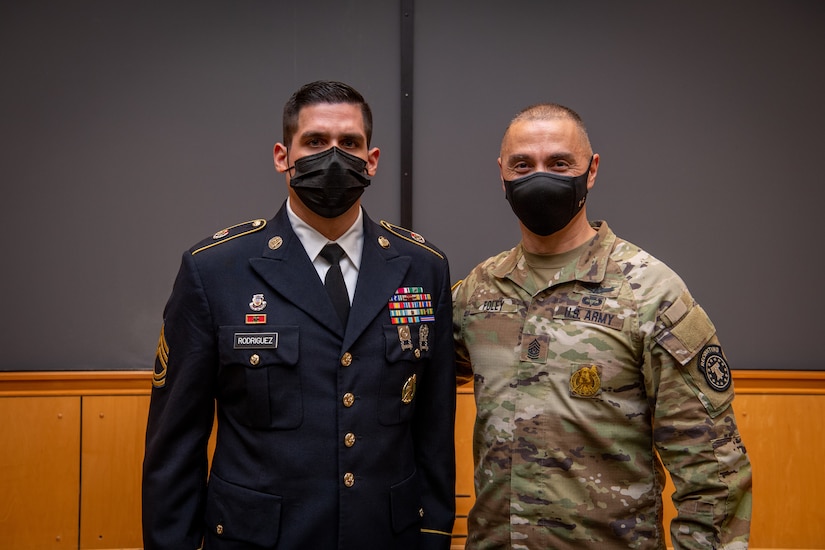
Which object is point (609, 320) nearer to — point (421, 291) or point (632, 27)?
point (421, 291)

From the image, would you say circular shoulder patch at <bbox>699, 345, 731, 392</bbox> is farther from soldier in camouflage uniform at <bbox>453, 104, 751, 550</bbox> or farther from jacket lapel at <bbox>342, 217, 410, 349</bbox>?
jacket lapel at <bbox>342, 217, 410, 349</bbox>

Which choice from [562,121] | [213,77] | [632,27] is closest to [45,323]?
[213,77]

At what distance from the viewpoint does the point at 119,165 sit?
250cm

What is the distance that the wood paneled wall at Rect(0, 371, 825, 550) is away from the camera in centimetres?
244

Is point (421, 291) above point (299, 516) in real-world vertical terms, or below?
above

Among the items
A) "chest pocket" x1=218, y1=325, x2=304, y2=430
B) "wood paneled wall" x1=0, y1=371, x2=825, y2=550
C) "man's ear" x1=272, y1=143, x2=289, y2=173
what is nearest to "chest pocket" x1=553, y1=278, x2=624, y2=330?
"chest pocket" x1=218, y1=325, x2=304, y2=430

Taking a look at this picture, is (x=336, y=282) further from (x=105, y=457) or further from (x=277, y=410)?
(x=105, y=457)

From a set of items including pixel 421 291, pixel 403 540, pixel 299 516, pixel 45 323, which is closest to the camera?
pixel 299 516

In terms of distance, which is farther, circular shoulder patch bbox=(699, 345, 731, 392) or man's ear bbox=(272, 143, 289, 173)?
man's ear bbox=(272, 143, 289, 173)

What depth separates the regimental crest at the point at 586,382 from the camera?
59.0 inches

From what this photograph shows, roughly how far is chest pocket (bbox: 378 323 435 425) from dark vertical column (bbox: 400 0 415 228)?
105 cm

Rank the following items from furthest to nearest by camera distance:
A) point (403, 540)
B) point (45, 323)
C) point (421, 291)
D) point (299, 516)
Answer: point (45, 323) < point (421, 291) < point (403, 540) < point (299, 516)

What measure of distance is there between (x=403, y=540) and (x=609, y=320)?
736 millimetres

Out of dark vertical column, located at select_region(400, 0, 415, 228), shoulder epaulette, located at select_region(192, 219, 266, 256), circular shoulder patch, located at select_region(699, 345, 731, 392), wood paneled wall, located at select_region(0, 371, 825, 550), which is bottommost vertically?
wood paneled wall, located at select_region(0, 371, 825, 550)
